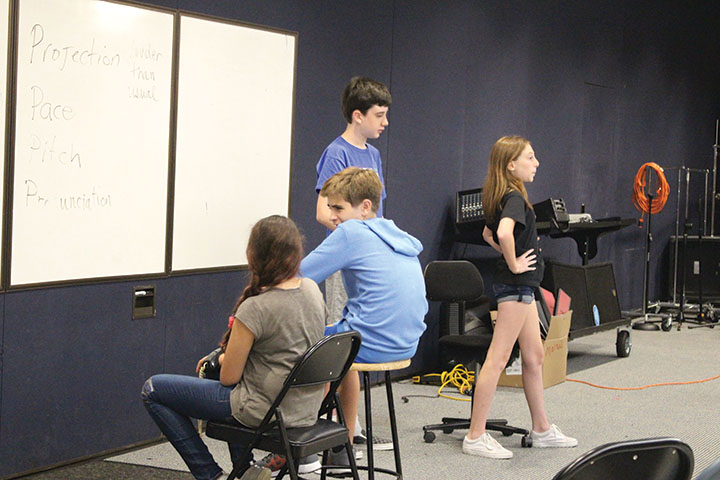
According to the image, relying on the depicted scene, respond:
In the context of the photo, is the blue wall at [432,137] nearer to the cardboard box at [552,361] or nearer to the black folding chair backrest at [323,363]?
the cardboard box at [552,361]

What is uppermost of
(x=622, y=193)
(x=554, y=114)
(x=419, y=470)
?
(x=554, y=114)

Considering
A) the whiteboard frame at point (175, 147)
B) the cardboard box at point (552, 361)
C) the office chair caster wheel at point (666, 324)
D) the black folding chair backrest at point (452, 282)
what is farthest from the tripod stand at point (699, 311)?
the whiteboard frame at point (175, 147)

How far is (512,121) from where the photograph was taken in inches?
273

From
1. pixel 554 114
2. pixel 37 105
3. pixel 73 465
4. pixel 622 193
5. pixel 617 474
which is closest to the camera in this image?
pixel 617 474

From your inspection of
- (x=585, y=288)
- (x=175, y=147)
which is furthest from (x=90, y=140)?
(x=585, y=288)

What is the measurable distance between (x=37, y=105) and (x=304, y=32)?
1753 millimetres

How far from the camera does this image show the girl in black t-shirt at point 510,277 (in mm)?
4086

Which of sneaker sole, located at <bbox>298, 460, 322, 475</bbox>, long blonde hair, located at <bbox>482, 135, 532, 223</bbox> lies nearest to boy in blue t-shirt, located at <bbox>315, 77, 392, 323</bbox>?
long blonde hair, located at <bbox>482, 135, 532, 223</bbox>

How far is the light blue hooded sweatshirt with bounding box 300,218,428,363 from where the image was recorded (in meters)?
3.28

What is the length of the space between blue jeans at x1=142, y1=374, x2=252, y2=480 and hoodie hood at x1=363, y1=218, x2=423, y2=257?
2.66 ft

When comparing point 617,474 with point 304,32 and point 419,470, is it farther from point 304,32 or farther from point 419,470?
point 304,32

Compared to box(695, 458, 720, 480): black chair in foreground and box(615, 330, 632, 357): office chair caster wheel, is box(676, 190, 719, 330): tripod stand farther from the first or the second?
box(695, 458, 720, 480): black chair in foreground

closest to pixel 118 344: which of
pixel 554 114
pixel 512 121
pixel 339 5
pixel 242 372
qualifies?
pixel 242 372

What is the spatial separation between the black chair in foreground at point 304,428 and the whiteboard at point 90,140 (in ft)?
4.05
